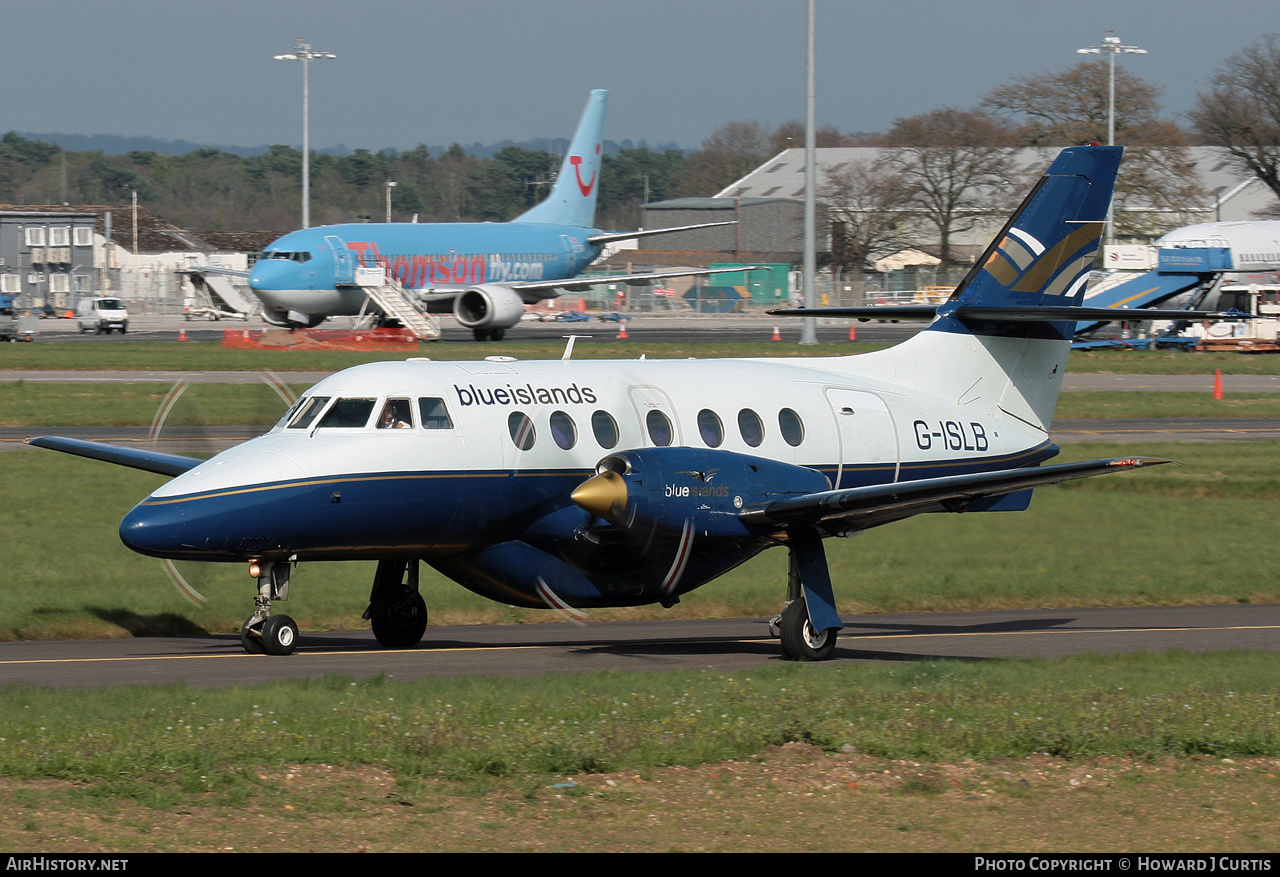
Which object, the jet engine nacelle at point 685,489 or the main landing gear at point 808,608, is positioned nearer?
the jet engine nacelle at point 685,489

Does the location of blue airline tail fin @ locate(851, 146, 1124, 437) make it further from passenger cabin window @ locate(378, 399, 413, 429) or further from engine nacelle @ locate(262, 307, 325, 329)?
engine nacelle @ locate(262, 307, 325, 329)

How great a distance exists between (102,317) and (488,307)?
24689mm

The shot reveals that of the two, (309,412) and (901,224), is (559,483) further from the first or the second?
(901,224)

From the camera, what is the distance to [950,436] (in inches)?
736

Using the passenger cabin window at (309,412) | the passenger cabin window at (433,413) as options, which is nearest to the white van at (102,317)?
→ the passenger cabin window at (309,412)

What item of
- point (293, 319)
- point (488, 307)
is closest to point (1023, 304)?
point (488, 307)

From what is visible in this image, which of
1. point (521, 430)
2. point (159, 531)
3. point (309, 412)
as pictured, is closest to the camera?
point (159, 531)

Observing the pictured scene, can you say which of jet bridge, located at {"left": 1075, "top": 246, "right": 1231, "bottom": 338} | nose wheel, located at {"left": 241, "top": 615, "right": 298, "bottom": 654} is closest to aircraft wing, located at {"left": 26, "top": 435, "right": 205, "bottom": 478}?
nose wheel, located at {"left": 241, "top": 615, "right": 298, "bottom": 654}

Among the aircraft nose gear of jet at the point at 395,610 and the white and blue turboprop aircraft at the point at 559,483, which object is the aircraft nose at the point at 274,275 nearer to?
the white and blue turboprop aircraft at the point at 559,483

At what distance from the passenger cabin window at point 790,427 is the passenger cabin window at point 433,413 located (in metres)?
4.15

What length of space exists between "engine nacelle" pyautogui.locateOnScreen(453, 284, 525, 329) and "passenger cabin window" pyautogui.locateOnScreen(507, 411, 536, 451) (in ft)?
154

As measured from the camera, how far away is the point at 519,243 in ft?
224

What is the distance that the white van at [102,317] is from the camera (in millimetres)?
74875

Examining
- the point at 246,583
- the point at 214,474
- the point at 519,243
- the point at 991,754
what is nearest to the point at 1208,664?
the point at 991,754
